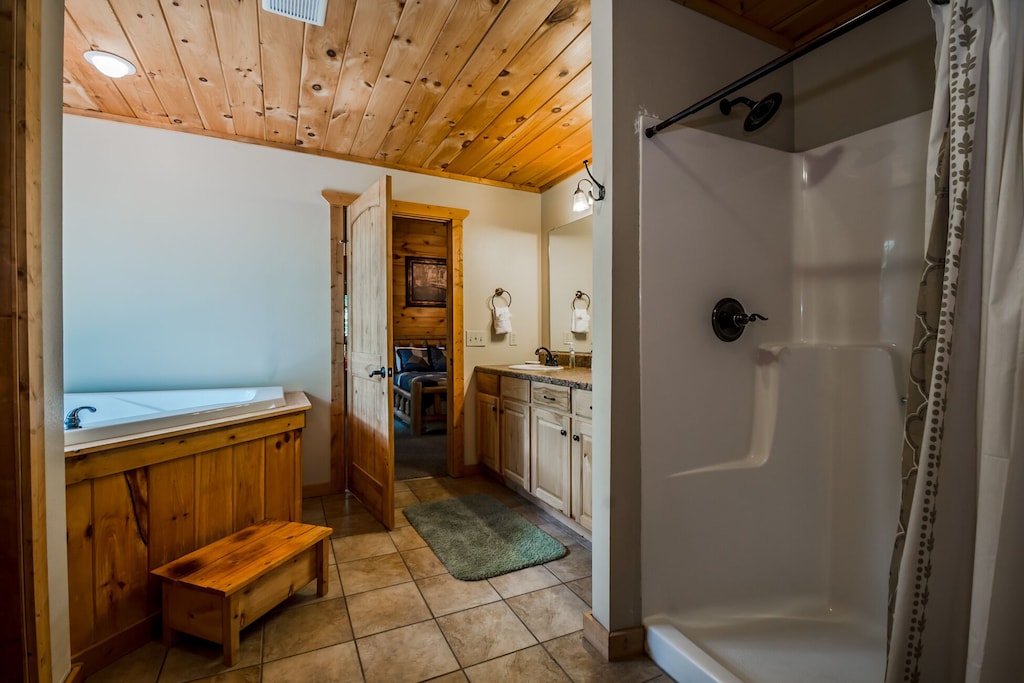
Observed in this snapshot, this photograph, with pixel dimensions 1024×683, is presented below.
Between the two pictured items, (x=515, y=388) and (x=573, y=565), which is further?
(x=515, y=388)

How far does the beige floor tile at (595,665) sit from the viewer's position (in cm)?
140

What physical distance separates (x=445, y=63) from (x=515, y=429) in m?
2.04

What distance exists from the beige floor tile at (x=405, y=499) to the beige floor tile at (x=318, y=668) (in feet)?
4.41

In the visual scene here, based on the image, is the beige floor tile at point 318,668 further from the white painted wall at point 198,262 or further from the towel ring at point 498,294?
the towel ring at point 498,294

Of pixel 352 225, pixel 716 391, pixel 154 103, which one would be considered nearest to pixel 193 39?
pixel 154 103

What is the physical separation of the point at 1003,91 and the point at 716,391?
1016mm

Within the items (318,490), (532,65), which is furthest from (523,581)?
(532,65)

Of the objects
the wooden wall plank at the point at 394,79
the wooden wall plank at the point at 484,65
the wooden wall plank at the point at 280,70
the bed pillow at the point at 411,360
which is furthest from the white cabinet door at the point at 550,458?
the bed pillow at the point at 411,360

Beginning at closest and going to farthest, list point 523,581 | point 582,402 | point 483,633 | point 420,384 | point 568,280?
A: point 483,633
point 523,581
point 582,402
point 568,280
point 420,384

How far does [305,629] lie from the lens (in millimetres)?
1645

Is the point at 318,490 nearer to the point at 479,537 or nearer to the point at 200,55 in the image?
the point at 479,537

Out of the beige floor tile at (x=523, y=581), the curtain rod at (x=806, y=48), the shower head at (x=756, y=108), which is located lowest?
the beige floor tile at (x=523, y=581)

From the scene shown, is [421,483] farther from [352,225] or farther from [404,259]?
[404,259]

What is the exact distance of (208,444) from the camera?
1.80 meters
